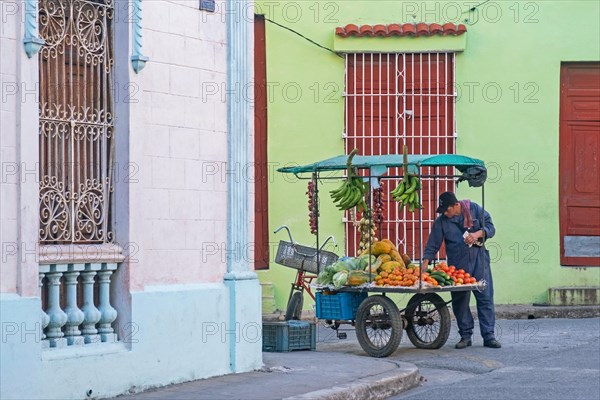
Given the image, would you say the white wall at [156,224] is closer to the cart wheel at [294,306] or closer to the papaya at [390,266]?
the papaya at [390,266]

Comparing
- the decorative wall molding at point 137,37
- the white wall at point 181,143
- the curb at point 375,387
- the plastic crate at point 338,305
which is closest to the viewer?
the curb at point 375,387

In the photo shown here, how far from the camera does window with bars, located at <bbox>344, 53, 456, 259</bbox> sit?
1744 cm

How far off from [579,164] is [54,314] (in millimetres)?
10410

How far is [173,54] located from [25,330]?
296 centimetres

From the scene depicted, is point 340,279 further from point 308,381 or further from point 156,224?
point 156,224

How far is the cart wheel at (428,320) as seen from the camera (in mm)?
13625

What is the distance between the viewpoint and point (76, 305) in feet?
32.6

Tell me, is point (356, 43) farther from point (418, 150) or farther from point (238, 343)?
point (238, 343)

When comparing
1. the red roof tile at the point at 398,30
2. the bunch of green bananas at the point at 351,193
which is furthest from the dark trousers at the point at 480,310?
the red roof tile at the point at 398,30

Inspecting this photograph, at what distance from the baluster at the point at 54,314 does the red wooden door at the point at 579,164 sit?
32.9ft

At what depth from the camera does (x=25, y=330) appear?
29.7 feet

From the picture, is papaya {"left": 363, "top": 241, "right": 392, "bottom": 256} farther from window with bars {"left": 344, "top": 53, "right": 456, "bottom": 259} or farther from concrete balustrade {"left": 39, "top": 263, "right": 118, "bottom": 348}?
concrete balustrade {"left": 39, "top": 263, "right": 118, "bottom": 348}

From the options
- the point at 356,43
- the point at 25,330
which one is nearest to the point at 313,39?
the point at 356,43

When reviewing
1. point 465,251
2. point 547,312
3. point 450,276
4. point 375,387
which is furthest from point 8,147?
point 547,312
